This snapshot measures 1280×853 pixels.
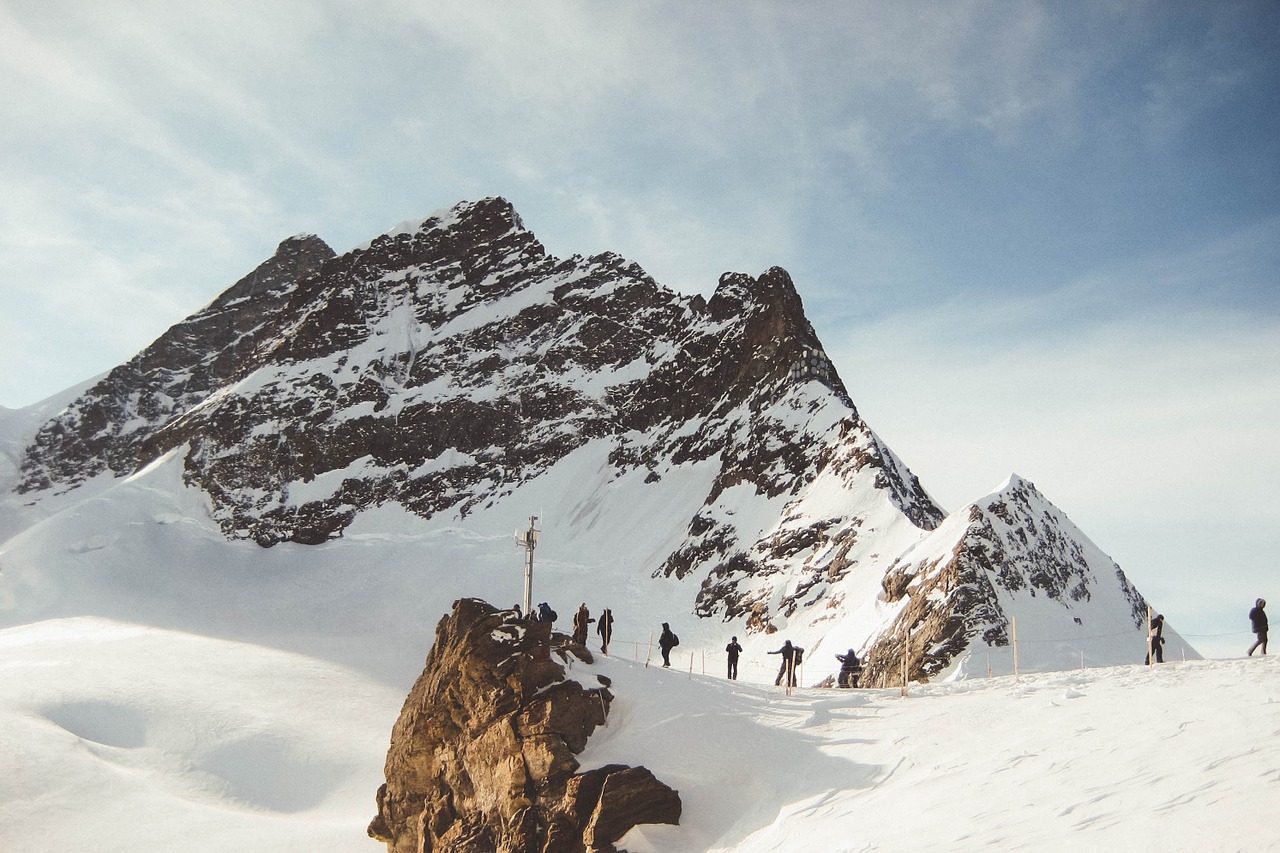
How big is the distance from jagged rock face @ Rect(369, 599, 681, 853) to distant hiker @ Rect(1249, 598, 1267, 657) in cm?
1301

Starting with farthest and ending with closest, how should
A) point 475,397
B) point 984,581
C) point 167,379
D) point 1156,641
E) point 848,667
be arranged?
point 167,379, point 475,397, point 984,581, point 848,667, point 1156,641

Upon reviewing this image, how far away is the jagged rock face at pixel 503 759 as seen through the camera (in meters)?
17.6

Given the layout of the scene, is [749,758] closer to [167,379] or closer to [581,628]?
[581,628]

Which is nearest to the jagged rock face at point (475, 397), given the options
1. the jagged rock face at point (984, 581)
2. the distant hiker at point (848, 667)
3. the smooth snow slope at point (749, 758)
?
the jagged rock face at point (984, 581)

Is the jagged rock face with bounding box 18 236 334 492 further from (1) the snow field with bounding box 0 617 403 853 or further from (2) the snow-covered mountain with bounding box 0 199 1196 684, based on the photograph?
(1) the snow field with bounding box 0 617 403 853

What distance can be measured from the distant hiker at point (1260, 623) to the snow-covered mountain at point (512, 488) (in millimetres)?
10604

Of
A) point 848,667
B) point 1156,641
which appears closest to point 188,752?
point 848,667

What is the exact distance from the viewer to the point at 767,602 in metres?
50.2

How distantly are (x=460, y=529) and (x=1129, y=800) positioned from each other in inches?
2816

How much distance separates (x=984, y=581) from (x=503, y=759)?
2090 cm

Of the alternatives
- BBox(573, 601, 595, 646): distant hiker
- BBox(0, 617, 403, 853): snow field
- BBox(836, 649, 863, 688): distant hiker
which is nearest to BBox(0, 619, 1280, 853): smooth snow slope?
BBox(0, 617, 403, 853): snow field

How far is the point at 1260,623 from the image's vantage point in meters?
20.6

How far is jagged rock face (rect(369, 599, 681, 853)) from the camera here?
17562 millimetres

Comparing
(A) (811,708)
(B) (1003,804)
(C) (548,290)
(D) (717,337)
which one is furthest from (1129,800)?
(C) (548,290)
